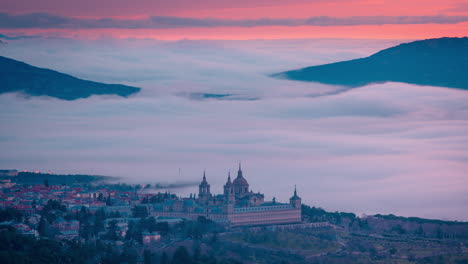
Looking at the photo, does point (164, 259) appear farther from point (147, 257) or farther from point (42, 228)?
point (42, 228)

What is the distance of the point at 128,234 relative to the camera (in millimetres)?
49969

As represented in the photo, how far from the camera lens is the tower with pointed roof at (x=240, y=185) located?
6181 cm

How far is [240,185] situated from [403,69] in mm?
34776

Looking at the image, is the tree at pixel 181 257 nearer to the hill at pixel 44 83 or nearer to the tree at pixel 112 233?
the tree at pixel 112 233

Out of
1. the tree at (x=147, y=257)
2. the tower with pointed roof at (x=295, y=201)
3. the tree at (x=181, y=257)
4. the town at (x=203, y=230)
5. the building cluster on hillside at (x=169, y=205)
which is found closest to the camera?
the tree at (x=181, y=257)

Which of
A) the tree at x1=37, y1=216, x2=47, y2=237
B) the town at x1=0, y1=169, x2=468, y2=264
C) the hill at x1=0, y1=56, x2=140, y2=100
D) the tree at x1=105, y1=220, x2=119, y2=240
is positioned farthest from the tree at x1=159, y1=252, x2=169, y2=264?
the hill at x1=0, y1=56, x2=140, y2=100

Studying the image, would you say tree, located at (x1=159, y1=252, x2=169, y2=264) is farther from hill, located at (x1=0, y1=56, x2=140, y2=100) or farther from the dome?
hill, located at (x1=0, y1=56, x2=140, y2=100)

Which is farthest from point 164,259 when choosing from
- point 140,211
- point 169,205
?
point 169,205

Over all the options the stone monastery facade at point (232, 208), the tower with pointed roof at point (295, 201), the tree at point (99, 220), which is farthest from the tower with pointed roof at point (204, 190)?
the tree at point (99, 220)

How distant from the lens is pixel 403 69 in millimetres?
94062

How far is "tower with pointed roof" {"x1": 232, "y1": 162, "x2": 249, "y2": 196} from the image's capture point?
203ft

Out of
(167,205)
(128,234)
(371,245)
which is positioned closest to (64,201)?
(167,205)

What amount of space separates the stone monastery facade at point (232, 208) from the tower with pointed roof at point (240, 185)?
0.22 meters

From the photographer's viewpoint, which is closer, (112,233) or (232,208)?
(112,233)
